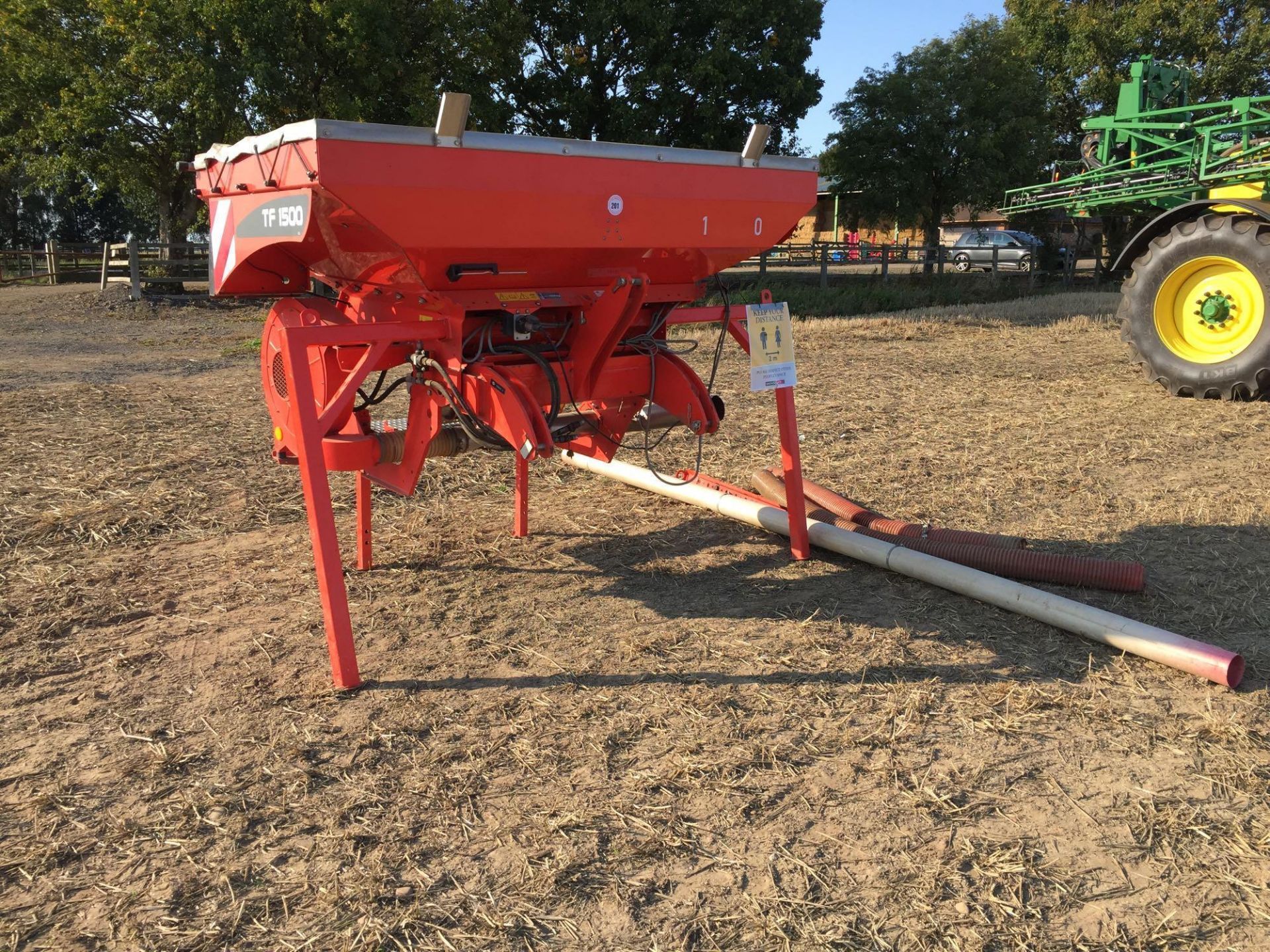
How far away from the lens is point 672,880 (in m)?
2.47

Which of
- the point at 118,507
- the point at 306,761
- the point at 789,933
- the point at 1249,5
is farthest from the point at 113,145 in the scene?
the point at 1249,5

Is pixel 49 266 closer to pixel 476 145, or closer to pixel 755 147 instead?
pixel 755 147

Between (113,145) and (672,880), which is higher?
(113,145)

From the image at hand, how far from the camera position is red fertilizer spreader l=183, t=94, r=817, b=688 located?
121 inches

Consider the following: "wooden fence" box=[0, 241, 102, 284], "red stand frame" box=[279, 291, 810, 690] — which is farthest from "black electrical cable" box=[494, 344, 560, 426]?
"wooden fence" box=[0, 241, 102, 284]

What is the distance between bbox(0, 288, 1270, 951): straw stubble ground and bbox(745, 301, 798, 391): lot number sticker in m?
0.89

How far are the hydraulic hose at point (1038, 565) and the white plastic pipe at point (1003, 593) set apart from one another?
5.6 inches

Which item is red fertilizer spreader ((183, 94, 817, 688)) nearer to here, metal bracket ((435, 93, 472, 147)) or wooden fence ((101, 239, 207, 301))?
metal bracket ((435, 93, 472, 147))

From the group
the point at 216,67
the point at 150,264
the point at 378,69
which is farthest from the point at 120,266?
the point at 378,69

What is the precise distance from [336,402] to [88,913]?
1699 millimetres

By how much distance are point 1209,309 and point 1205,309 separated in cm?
3

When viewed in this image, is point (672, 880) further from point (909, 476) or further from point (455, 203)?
point (909, 476)

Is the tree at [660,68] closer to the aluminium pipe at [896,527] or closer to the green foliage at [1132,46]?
the green foliage at [1132,46]

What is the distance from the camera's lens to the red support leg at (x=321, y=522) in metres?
3.27
